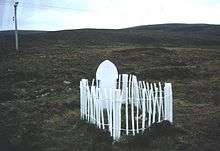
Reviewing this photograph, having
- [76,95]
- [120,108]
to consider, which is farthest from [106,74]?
[76,95]

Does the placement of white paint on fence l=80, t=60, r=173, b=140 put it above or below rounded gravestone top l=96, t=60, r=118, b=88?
below

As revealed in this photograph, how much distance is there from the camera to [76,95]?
23.6 meters

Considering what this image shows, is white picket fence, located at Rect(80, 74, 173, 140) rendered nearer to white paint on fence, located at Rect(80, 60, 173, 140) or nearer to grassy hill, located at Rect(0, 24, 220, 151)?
white paint on fence, located at Rect(80, 60, 173, 140)

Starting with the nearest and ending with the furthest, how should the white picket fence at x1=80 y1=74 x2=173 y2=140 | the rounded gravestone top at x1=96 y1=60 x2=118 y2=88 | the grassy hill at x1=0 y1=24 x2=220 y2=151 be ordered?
the white picket fence at x1=80 y1=74 x2=173 y2=140
the grassy hill at x1=0 y1=24 x2=220 y2=151
the rounded gravestone top at x1=96 y1=60 x2=118 y2=88

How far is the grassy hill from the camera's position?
13.8 meters

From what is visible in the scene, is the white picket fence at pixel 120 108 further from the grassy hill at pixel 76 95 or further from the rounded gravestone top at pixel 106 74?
the rounded gravestone top at pixel 106 74

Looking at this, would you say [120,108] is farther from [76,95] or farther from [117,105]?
[76,95]

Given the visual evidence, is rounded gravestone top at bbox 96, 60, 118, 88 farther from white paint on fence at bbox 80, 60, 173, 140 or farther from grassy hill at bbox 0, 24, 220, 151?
grassy hill at bbox 0, 24, 220, 151

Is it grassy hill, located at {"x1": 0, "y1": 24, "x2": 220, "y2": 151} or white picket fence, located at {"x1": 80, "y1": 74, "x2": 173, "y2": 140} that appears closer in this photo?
white picket fence, located at {"x1": 80, "y1": 74, "x2": 173, "y2": 140}

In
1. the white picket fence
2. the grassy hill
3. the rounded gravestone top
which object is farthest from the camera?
the rounded gravestone top

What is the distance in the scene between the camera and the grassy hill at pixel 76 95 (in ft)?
45.3

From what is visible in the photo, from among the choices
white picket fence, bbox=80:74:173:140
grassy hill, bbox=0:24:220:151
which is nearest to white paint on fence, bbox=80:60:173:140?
white picket fence, bbox=80:74:173:140

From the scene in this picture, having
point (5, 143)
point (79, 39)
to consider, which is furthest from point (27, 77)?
point (79, 39)

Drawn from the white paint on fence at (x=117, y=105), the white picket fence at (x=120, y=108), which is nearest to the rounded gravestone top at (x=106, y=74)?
the white paint on fence at (x=117, y=105)
